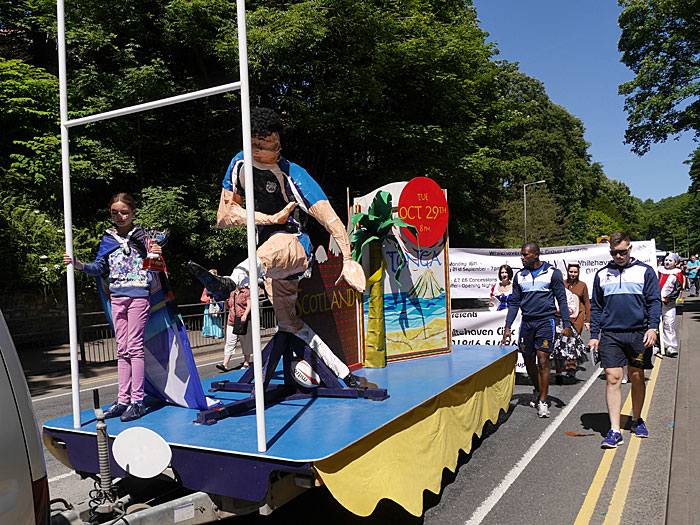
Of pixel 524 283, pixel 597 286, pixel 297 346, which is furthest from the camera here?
pixel 524 283

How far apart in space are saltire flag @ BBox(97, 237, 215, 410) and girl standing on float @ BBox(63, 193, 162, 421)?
0.34 ft

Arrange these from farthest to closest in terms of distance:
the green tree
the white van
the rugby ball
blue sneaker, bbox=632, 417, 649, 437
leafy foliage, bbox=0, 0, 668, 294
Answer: the green tree, leafy foliage, bbox=0, 0, 668, 294, blue sneaker, bbox=632, 417, 649, 437, the rugby ball, the white van

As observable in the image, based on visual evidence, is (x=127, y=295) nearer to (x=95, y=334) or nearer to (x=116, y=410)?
(x=116, y=410)

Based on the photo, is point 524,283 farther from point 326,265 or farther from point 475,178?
point 475,178

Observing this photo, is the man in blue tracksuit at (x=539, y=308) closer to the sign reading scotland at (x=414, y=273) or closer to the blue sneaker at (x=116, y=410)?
the sign reading scotland at (x=414, y=273)

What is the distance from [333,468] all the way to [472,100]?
23.0 metres

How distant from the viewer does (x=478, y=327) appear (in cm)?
1035

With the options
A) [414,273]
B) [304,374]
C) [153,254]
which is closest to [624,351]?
[414,273]

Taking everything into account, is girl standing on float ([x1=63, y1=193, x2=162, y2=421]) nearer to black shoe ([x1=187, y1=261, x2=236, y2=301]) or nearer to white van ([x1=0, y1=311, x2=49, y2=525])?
black shoe ([x1=187, y1=261, x2=236, y2=301])

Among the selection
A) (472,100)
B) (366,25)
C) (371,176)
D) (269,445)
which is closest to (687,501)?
(269,445)

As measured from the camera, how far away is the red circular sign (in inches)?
277

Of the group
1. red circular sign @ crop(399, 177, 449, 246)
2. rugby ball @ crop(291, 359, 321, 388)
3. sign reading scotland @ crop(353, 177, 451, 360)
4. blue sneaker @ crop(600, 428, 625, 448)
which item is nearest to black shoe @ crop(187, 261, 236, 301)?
rugby ball @ crop(291, 359, 321, 388)

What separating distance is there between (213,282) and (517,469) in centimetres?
320

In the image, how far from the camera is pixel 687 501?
448 centimetres
